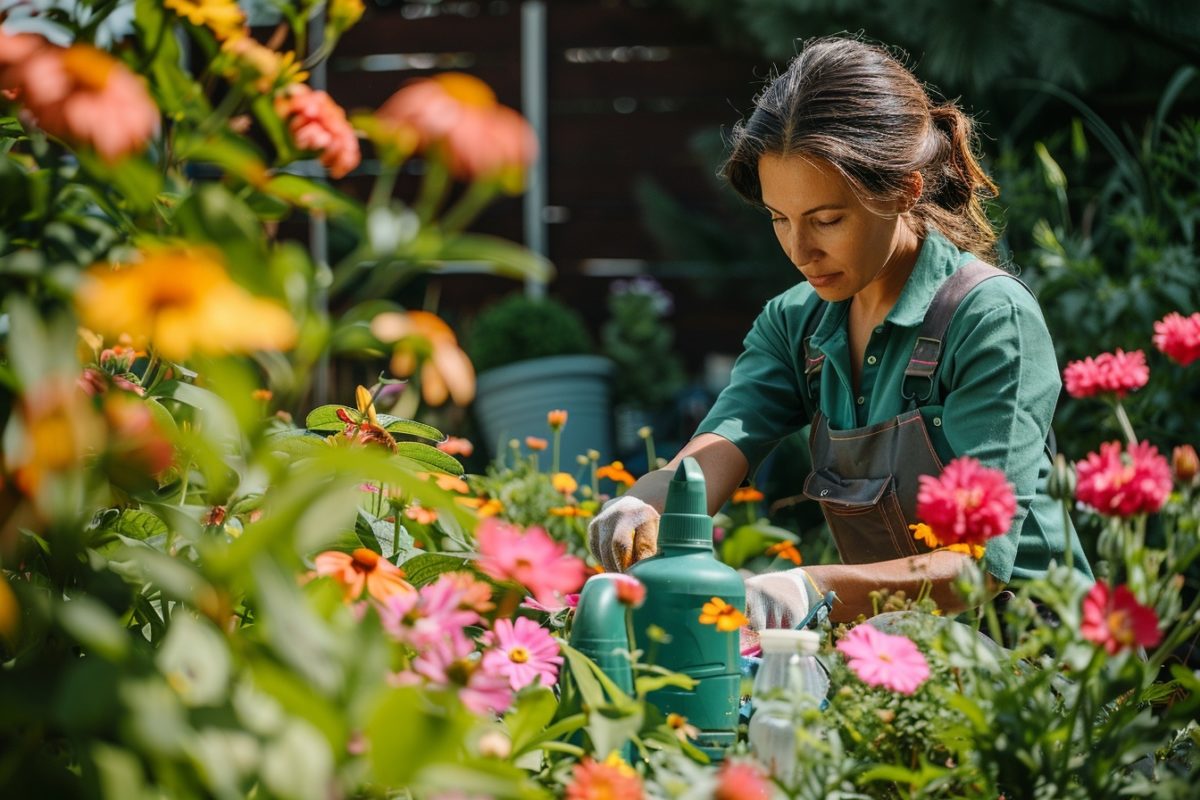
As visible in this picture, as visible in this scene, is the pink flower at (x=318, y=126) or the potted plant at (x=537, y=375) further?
the potted plant at (x=537, y=375)

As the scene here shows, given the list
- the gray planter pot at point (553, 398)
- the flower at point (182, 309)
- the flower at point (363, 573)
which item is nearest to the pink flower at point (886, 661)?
the flower at point (363, 573)

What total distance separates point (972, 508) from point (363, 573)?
396 mm

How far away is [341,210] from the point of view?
2.27ft

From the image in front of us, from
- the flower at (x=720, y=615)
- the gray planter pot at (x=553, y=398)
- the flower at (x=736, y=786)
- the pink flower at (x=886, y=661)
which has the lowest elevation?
the gray planter pot at (x=553, y=398)

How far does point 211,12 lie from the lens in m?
0.86

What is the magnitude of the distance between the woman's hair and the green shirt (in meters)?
0.10

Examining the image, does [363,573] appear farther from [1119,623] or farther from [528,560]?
[1119,623]

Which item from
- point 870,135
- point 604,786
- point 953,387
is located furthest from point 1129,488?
point 870,135

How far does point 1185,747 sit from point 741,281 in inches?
138

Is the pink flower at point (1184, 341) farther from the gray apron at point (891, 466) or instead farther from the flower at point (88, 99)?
the flower at point (88, 99)

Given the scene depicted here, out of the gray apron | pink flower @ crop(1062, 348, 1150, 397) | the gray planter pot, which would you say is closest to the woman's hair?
the gray apron

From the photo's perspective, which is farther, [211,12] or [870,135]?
[870,135]

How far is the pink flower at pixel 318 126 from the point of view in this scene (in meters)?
0.89

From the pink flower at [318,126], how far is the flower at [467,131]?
0.26 metres
